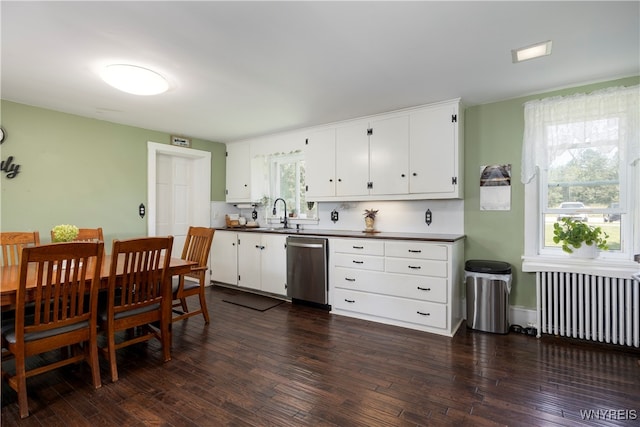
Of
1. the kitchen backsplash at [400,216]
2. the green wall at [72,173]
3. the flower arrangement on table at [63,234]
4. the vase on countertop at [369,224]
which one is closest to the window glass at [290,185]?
Answer: the kitchen backsplash at [400,216]

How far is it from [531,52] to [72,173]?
4649 millimetres

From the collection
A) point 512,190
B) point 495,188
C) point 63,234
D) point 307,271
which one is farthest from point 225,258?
point 512,190

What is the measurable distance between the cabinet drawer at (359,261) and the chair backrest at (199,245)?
1419 millimetres

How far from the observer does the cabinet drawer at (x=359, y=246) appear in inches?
130

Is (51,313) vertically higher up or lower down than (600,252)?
lower down

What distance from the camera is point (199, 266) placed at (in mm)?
3303

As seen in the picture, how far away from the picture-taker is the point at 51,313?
6.91 ft

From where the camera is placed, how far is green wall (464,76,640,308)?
316 centimetres

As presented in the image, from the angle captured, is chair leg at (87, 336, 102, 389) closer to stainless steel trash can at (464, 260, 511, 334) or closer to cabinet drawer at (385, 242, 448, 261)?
cabinet drawer at (385, 242, 448, 261)

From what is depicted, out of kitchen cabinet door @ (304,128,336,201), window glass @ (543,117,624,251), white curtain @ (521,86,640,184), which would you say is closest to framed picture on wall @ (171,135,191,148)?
kitchen cabinet door @ (304,128,336,201)

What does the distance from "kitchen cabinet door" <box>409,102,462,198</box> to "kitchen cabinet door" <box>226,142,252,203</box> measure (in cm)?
265

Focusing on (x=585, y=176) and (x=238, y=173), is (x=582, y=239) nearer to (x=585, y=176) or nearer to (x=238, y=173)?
(x=585, y=176)

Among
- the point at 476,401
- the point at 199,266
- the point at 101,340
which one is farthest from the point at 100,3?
the point at 476,401

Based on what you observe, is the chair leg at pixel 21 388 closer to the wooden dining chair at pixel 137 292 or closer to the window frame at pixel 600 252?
the wooden dining chair at pixel 137 292
